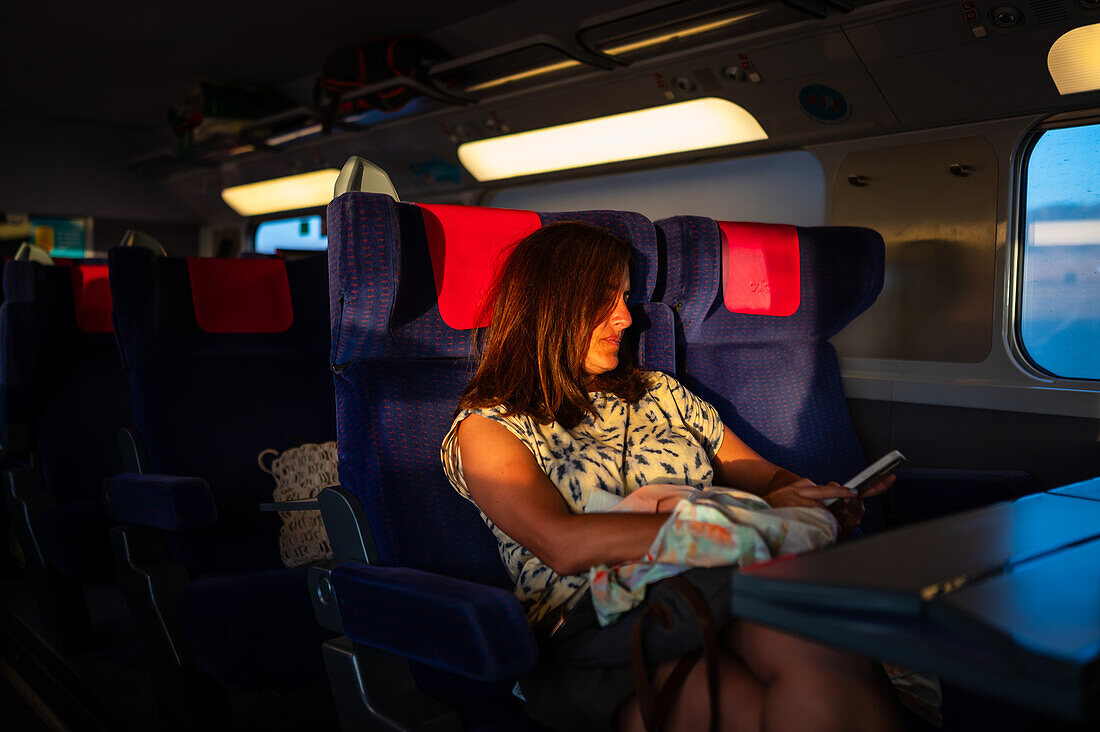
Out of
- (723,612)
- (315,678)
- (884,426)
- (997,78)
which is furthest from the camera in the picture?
(884,426)

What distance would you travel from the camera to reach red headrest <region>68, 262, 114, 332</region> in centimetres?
316

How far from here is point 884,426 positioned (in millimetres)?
3141

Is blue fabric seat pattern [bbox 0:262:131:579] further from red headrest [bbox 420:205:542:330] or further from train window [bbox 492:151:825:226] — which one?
train window [bbox 492:151:825:226]

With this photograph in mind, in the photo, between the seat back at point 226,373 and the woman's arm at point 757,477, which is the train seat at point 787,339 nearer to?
the woman's arm at point 757,477

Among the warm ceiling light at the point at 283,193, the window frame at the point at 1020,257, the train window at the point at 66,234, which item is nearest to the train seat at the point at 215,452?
the window frame at the point at 1020,257

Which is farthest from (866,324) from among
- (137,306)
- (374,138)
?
(374,138)

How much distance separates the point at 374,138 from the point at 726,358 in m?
3.60

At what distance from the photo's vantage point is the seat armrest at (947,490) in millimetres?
2334

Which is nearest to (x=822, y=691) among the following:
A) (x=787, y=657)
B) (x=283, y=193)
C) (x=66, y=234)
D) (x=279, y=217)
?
(x=787, y=657)

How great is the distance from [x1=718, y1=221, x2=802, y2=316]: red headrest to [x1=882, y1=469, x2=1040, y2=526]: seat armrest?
59 cm

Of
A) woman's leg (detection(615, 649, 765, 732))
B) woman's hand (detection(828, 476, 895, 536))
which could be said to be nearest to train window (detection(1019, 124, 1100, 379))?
woman's hand (detection(828, 476, 895, 536))

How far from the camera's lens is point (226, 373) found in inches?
101

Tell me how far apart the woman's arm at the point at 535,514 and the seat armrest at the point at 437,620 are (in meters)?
0.21

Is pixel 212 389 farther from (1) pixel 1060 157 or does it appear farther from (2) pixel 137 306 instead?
(1) pixel 1060 157
